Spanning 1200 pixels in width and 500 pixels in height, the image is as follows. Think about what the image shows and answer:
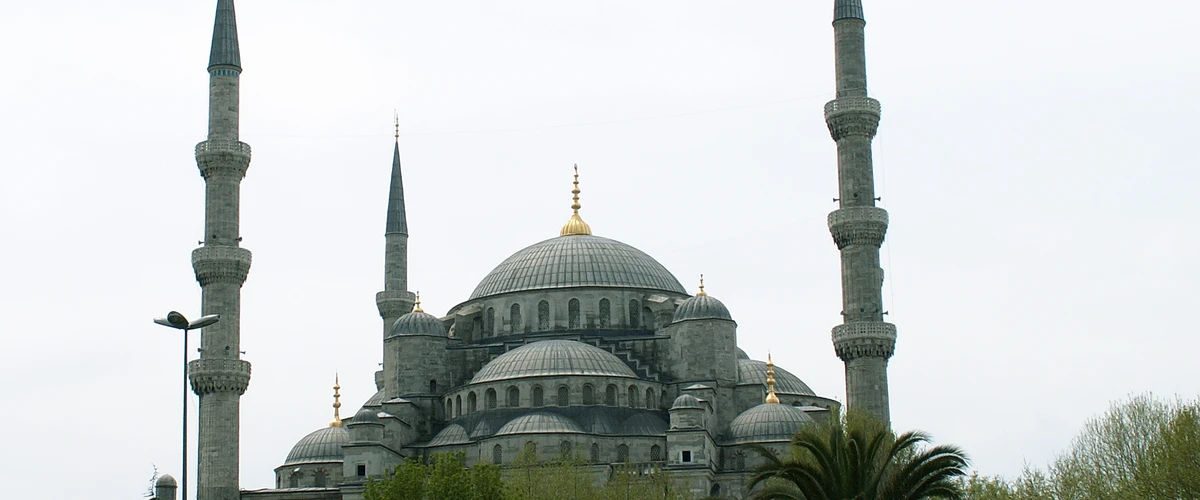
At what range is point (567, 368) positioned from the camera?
53125mm

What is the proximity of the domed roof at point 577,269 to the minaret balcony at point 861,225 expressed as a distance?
33.8 feet

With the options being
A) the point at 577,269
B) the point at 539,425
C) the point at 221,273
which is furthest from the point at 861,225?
the point at 221,273

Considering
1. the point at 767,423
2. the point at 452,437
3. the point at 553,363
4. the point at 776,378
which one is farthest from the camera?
the point at 776,378

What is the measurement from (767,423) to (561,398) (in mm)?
5666

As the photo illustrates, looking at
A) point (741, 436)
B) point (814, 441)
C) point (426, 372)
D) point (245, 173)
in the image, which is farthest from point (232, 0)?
point (814, 441)

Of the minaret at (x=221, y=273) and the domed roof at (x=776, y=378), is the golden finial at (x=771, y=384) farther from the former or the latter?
the minaret at (x=221, y=273)

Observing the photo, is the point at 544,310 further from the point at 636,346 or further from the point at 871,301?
the point at 871,301

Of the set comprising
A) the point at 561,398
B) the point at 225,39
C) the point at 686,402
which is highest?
the point at 225,39

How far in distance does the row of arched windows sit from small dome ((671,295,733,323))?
259 centimetres

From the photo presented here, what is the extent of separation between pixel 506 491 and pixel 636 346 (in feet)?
61.1

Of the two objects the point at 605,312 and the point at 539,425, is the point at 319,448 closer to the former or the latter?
the point at 539,425

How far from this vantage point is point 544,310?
194ft

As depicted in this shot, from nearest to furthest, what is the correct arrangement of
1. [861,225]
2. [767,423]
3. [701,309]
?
[861,225]
[767,423]
[701,309]

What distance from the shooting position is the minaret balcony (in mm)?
50312
